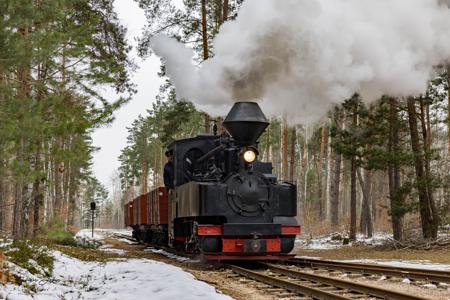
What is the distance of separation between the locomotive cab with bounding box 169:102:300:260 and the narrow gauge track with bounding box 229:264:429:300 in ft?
3.41

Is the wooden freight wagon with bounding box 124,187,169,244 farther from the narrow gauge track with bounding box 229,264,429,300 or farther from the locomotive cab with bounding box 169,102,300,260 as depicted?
the narrow gauge track with bounding box 229,264,429,300

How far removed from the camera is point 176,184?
1291 cm

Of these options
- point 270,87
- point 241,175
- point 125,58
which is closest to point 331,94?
point 270,87

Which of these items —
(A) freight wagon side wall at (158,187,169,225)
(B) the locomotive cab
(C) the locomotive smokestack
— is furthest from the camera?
(A) freight wagon side wall at (158,187,169,225)

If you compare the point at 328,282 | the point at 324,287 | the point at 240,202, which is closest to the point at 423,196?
the point at 240,202

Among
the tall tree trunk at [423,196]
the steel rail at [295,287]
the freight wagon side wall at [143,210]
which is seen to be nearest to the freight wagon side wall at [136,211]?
the freight wagon side wall at [143,210]

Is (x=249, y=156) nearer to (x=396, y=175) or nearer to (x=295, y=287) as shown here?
(x=295, y=287)

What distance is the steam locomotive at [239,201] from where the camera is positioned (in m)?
10.8

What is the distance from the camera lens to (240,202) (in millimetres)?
11109

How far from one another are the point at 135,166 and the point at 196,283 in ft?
195

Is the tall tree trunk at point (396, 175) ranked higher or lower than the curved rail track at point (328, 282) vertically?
higher

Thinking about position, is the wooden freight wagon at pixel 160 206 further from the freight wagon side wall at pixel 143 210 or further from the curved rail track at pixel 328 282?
the curved rail track at pixel 328 282

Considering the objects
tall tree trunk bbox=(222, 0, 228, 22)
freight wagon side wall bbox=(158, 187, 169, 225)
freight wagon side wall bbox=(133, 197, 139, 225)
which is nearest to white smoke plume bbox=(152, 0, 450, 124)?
freight wagon side wall bbox=(158, 187, 169, 225)

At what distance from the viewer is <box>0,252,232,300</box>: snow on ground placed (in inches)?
262
